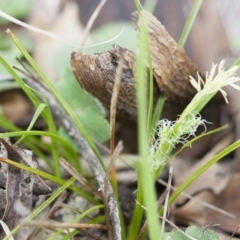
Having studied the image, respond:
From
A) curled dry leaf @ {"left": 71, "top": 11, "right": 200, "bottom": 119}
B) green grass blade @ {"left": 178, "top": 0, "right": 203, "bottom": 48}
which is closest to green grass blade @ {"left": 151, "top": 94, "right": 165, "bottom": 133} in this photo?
curled dry leaf @ {"left": 71, "top": 11, "right": 200, "bottom": 119}

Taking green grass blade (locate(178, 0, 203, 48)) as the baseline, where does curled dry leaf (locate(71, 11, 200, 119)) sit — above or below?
below

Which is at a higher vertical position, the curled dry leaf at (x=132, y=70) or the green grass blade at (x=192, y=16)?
the green grass blade at (x=192, y=16)

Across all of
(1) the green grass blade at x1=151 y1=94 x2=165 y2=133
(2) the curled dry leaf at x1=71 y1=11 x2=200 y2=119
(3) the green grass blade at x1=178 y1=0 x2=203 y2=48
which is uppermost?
(3) the green grass blade at x1=178 y1=0 x2=203 y2=48

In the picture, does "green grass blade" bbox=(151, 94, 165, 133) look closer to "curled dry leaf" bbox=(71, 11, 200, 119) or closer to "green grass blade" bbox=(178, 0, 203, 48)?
"curled dry leaf" bbox=(71, 11, 200, 119)

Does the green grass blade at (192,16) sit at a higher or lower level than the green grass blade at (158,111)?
higher

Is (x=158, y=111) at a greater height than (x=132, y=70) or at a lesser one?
lesser

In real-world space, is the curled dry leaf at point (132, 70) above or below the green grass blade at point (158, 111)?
above

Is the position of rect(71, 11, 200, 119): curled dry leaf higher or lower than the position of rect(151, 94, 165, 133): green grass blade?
higher

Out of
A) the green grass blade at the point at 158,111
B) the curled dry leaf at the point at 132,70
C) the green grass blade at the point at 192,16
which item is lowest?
the green grass blade at the point at 158,111

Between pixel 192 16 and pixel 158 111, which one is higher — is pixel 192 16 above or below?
above

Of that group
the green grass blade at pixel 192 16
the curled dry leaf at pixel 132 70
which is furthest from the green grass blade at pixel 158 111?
the green grass blade at pixel 192 16

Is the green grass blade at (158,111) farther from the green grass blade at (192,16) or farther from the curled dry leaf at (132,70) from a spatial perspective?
the green grass blade at (192,16)
